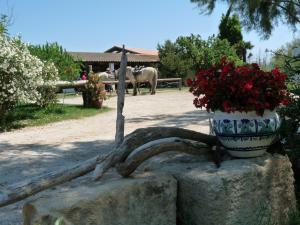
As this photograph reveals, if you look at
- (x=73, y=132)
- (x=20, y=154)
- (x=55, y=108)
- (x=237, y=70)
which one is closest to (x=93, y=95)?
(x=55, y=108)

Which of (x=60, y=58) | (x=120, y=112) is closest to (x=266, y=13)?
(x=60, y=58)

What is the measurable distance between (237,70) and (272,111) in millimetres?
426

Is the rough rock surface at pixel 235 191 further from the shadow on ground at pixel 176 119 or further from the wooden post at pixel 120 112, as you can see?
the shadow on ground at pixel 176 119

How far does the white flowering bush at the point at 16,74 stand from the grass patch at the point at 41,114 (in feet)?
1.93

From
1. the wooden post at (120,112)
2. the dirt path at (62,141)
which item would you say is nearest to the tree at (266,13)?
the dirt path at (62,141)

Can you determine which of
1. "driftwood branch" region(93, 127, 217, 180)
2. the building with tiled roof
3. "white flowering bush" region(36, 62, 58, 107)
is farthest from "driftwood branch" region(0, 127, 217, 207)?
the building with tiled roof

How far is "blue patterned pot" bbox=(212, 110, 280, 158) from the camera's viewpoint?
3.34 m

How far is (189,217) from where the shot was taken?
3105 mm

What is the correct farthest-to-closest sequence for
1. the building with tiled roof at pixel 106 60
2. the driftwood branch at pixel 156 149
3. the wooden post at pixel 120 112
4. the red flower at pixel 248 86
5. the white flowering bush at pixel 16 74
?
the building with tiled roof at pixel 106 60, the white flowering bush at pixel 16 74, the wooden post at pixel 120 112, the red flower at pixel 248 86, the driftwood branch at pixel 156 149

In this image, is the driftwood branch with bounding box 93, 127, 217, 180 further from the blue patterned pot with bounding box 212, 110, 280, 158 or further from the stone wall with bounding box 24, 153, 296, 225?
the blue patterned pot with bounding box 212, 110, 280, 158

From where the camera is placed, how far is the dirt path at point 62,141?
6277 millimetres

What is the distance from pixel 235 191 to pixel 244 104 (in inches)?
27.2

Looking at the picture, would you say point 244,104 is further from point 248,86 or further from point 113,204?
point 113,204

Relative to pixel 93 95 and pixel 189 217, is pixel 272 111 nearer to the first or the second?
pixel 189 217
